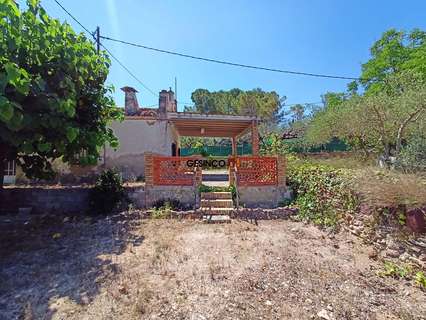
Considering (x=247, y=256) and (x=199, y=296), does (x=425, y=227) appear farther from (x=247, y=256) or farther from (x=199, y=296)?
(x=199, y=296)

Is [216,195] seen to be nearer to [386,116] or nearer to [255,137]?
[255,137]

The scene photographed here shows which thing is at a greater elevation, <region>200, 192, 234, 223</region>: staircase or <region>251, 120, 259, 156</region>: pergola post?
<region>251, 120, 259, 156</region>: pergola post

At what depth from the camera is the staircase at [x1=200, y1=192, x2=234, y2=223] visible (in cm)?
756

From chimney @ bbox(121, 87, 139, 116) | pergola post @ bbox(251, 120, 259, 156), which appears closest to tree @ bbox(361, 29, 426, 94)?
pergola post @ bbox(251, 120, 259, 156)

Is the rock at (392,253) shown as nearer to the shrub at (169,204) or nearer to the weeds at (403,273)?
the weeds at (403,273)

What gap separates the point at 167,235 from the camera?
6355 mm

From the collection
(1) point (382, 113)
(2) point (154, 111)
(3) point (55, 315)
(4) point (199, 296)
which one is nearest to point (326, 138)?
(1) point (382, 113)

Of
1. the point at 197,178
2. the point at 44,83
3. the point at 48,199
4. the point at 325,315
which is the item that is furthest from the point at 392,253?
the point at 48,199

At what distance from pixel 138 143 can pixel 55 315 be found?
30.0ft

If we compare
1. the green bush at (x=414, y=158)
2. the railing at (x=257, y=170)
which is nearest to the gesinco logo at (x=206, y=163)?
the railing at (x=257, y=170)

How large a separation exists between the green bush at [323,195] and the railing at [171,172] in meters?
3.45

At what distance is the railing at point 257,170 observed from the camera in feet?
28.9

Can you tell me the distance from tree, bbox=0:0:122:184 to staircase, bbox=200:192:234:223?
3400mm

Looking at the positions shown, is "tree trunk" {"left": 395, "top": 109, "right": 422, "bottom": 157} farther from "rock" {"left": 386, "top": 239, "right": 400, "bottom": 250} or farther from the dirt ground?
the dirt ground
